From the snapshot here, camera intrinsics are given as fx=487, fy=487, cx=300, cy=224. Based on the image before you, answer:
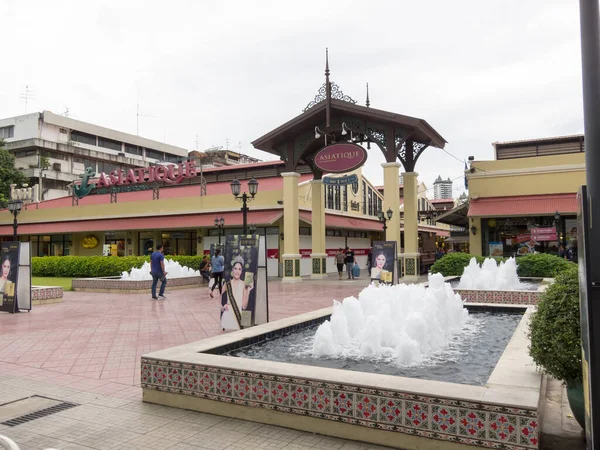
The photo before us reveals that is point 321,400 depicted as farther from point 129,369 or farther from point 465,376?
point 129,369

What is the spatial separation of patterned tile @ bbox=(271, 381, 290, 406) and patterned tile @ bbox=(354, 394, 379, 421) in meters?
0.68

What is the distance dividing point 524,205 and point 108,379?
2120 centimetres

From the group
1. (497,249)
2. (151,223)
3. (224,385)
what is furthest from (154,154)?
(224,385)

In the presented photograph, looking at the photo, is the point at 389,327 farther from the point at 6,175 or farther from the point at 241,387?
the point at 6,175

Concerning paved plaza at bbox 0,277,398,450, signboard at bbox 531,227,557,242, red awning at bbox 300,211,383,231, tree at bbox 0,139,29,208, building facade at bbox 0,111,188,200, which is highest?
building facade at bbox 0,111,188,200

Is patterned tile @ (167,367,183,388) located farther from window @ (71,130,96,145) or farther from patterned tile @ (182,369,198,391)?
window @ (71,130,96,145)

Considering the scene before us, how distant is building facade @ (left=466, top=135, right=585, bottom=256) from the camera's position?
22406 millimetres

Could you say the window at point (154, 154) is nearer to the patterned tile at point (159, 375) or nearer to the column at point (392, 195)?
the column at point (392, 195)

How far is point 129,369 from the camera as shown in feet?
22.7

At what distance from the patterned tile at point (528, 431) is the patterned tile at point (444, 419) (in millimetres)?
458

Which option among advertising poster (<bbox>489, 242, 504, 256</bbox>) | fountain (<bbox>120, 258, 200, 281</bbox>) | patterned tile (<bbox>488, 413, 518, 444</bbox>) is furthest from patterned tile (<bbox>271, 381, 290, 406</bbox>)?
advertising poster (<bbox>489, 242, 504, 256</bbox>)

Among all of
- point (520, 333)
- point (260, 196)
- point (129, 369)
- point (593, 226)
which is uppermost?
point (260, 196)

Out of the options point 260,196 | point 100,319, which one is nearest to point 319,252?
point 260,196

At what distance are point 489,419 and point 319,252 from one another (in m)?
22.6
